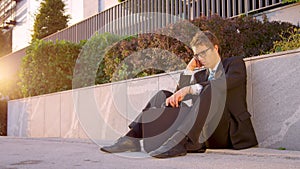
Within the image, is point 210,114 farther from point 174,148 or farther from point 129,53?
point 129,53

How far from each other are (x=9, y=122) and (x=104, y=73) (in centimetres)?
449

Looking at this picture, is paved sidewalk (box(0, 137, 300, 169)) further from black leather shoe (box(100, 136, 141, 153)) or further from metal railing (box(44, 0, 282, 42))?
metal railing (box(44, 0, 282, 42))

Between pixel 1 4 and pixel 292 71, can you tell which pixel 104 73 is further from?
pixel 1 4

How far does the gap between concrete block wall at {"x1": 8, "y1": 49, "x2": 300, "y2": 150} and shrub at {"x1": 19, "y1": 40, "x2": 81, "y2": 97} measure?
1.22ft

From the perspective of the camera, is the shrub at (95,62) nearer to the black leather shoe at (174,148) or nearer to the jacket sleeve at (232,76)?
the jacket sleeve at (232,76)

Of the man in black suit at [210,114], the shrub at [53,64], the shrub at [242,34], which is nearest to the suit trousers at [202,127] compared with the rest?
the man in black suit at [210,114]

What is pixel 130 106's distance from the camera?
589cm

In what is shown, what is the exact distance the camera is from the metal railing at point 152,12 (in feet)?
23.5

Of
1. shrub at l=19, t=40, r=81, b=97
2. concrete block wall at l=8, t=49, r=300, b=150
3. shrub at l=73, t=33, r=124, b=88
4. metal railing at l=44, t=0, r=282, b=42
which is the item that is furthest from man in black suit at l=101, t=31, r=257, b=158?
shrub at l=19, t=40, r=81, b=97

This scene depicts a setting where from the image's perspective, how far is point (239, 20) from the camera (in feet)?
18.2

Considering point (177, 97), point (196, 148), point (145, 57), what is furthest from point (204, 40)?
point (145, 57)

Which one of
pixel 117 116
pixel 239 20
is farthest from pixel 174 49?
pixel 117 116

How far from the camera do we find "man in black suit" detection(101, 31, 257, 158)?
A: 10.8 feet

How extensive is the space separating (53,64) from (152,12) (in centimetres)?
228
